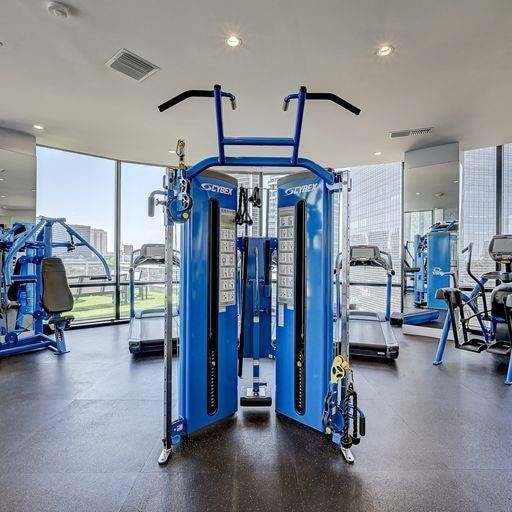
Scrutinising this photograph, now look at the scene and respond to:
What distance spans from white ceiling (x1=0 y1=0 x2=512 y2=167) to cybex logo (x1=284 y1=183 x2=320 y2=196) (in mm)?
1368

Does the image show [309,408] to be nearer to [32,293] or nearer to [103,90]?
[103,90]

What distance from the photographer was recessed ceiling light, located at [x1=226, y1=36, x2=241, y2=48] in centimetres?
289

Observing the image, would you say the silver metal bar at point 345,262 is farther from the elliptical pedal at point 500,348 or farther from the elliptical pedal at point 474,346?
the elliptical pedal at point 500,348

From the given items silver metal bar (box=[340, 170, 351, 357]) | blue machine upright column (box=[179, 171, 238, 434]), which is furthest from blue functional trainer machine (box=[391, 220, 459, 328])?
blue machine upright column (box=[179, 171, 238, 434])

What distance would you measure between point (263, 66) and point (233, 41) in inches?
18.7

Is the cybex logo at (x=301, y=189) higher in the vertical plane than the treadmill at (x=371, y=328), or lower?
higher

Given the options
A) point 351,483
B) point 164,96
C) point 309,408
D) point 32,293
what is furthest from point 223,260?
point 32,293

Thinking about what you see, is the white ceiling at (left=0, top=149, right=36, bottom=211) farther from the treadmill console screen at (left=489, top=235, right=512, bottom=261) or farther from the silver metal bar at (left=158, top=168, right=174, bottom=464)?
the treadmill console screen at (left=489, top=235, right=512, bottom=261)

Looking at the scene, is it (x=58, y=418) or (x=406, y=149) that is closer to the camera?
(x=58, y=418)

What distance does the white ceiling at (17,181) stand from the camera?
5113 mm

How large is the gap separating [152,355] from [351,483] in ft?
11.3

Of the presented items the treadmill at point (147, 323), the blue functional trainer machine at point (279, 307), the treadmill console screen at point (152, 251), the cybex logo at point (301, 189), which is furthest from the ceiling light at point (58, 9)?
the treadmill console screen at point (152, 251)

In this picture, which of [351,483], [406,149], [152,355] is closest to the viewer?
[351,483]

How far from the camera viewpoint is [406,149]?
227 inches
